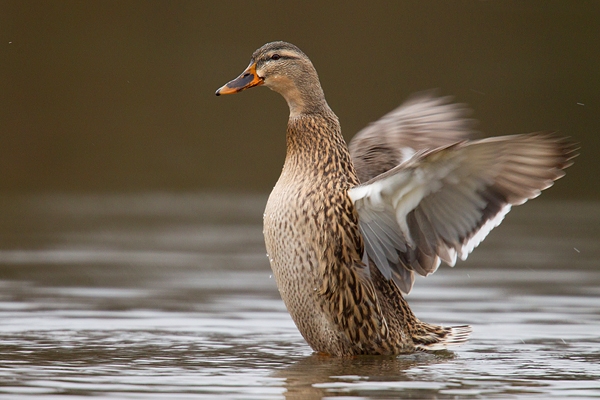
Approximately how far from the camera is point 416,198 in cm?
618

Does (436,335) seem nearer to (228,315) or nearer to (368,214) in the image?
(368,214)

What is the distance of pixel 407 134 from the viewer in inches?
314

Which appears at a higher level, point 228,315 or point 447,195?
point 447,195

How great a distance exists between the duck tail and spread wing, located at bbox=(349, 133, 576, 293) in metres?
0.32

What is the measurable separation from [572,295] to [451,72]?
37.9 ft

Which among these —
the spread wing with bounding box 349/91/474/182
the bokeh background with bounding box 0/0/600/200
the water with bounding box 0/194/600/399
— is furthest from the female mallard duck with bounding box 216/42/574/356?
the bokeh background with bounding box 0/0/600/200

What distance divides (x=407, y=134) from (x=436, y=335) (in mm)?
1588

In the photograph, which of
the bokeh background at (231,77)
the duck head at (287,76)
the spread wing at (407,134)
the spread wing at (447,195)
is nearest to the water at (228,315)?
the spread wing at (447,195)

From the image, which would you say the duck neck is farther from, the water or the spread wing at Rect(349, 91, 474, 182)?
the water

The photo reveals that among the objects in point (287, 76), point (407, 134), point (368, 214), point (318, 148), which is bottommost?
point (368, 214)

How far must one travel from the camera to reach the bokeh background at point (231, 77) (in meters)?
17.3

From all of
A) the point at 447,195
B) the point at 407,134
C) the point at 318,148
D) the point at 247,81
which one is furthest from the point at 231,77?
the point at 447,195

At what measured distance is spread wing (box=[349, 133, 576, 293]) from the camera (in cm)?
596

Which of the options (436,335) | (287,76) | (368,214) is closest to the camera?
(368,214)
